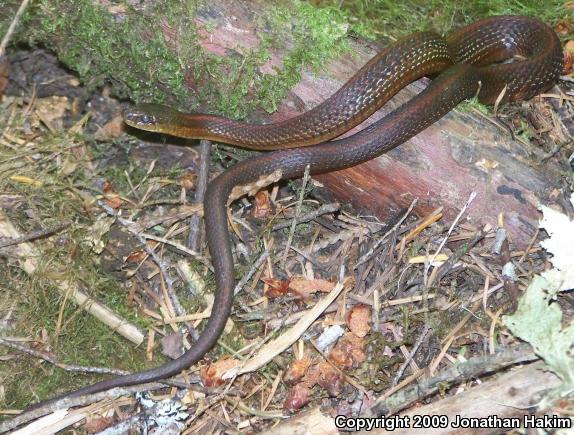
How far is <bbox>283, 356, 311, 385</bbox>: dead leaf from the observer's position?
3869 mm

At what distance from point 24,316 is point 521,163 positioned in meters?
3.77

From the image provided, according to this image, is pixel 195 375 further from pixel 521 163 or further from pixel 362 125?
pixel 521 163

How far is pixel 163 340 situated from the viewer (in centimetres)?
423

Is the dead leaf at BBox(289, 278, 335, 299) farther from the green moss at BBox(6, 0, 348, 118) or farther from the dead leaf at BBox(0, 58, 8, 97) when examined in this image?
the dead leaf at BBox(0, 58, 8, 97)

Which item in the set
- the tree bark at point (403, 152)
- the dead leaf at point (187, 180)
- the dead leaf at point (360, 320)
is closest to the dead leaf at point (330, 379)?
the dead leaf at point (360, 320)

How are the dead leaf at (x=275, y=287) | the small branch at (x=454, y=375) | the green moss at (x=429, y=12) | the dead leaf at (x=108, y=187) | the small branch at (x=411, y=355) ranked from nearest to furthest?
1. the small branch at (x=454, y=375)
2. the small branch at (x=411, y=355)
3. the dead leaf at (x=275, y=287)
4. the dead leaf at (x=108, y=187)
5. the green moss at (x=429, y=12)

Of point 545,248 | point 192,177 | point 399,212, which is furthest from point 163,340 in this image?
point 545,248

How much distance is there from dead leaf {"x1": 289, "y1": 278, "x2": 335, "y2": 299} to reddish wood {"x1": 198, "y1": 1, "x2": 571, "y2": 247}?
2.52 feet

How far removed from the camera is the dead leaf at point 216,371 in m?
3.97

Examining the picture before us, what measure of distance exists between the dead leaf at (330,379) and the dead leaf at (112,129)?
9.33ft

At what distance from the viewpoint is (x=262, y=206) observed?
4.77m

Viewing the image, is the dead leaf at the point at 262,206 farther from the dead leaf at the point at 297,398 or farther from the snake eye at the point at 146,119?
the dead leaf at the point at 297,398

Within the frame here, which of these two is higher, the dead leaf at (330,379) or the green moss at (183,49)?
the green moss at (183,49)

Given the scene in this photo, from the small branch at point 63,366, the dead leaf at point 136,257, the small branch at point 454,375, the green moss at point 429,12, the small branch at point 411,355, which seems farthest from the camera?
the green moss at point 429,12
